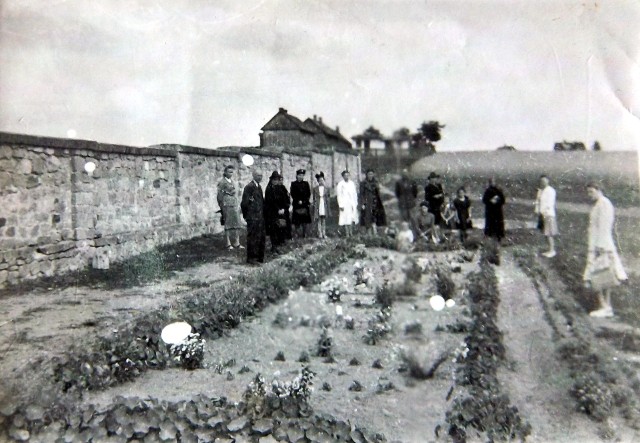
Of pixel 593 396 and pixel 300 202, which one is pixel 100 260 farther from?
pixel 593 396

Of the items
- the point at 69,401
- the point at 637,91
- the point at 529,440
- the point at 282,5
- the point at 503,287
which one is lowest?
the point at 529,440

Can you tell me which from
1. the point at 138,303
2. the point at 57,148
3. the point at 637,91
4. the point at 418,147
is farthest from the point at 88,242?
the point at 637,91

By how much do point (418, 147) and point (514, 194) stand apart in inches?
39.9

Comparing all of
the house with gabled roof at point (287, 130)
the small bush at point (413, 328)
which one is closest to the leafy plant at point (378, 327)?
the small bush at point (413, 328)

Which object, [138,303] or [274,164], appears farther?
[274,164]

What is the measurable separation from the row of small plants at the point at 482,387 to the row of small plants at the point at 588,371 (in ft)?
1.55

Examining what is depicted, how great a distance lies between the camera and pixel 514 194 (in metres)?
5.31

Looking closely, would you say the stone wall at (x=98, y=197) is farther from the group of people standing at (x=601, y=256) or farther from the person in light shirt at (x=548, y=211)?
the group of people standing at (x=601, y=256)

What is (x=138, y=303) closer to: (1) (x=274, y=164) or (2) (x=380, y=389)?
(2) (x=380, y=389)

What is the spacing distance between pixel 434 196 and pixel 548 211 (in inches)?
41.7

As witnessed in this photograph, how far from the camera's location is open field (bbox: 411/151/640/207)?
476cm

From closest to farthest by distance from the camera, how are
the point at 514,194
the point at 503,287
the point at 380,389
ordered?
the point at 380,389 < the point at 514,194 < the point at 503,287

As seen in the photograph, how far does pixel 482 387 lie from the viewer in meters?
4.28

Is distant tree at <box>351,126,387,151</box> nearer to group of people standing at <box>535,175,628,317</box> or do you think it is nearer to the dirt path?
group of people standing at <box>535,175,628,317</box>
